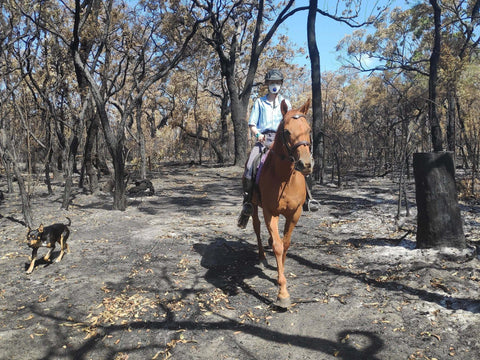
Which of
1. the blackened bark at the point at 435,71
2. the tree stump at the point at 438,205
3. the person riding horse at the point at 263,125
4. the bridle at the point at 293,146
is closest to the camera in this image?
the bridle at the point at 293,146

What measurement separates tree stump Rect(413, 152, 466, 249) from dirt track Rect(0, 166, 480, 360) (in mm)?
311

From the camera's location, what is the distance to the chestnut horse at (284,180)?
4258 millimetres

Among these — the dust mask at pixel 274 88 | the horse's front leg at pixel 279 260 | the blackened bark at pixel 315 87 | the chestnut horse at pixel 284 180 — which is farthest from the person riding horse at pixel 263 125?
the blackened bark at pixel 315 87

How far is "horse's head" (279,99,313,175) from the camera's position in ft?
13.0

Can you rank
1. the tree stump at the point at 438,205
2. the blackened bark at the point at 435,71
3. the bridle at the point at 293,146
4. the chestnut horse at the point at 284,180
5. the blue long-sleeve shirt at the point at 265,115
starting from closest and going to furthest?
the bridle at the point at 293,146, the chestnut horse at the point at 284,180, the tree stump at the point at 438,205, the blue long-sleeve shirt at the point at 265,115, the blackened bark at the point at 435,71

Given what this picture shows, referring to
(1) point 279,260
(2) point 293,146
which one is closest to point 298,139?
(2) point 293,146

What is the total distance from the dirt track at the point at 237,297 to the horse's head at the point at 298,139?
6.44ft

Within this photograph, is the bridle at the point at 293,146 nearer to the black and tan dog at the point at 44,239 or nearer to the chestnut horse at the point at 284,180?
the chestnut horse at the point at 284,180

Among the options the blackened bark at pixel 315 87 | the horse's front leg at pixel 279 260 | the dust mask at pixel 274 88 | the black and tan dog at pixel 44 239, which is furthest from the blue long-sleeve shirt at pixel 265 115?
the blackened bark at pixel 315 87

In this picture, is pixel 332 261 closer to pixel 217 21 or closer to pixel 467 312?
pixel 467 312

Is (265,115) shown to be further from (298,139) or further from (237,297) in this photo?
(237,297)

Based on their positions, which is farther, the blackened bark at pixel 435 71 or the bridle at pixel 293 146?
the blackened bark at pixel 435 71

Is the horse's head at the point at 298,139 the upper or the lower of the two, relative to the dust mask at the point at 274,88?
lower

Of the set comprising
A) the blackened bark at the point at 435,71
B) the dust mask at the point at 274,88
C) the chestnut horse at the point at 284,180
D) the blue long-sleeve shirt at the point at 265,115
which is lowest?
the chestnut horse at the point at 284,180
